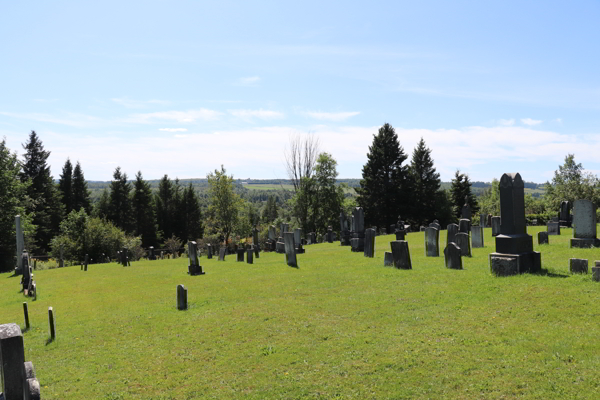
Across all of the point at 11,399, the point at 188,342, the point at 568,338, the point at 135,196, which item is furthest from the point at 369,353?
the point at 135,196

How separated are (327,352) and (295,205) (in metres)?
46.3

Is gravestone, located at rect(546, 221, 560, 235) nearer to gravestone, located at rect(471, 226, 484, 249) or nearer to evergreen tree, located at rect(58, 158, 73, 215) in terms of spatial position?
gravestone, located at rect(471, 226, 484, 249)

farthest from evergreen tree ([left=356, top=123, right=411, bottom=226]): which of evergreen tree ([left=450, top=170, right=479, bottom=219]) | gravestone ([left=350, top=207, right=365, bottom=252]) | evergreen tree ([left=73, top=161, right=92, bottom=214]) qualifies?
evergreen tree ([left=73, top=161, right=92, bottom=214])

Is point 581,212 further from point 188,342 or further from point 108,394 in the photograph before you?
point 108,394

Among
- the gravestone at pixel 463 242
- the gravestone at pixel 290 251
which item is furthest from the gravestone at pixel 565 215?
the gravestone at pixel 290 251

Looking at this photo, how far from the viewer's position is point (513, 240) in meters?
11.8

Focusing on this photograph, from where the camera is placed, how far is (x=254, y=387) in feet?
21.5

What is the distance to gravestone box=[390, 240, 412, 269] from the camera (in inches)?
599

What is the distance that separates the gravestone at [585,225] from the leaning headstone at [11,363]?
18.6m

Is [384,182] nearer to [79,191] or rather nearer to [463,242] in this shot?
[463,242]

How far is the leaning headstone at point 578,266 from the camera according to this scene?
11.0 meters

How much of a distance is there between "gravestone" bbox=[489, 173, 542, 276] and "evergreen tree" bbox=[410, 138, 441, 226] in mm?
38898

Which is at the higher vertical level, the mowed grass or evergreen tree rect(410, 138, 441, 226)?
evergreen tree rect(410, 138, 441, 226)

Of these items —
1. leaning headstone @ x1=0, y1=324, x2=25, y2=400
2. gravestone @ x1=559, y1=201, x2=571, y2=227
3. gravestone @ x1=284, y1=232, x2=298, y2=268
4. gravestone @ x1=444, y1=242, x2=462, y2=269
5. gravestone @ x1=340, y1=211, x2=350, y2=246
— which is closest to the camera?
leaning headstone @ x1=0, y1=324, x2=25, y2=400
